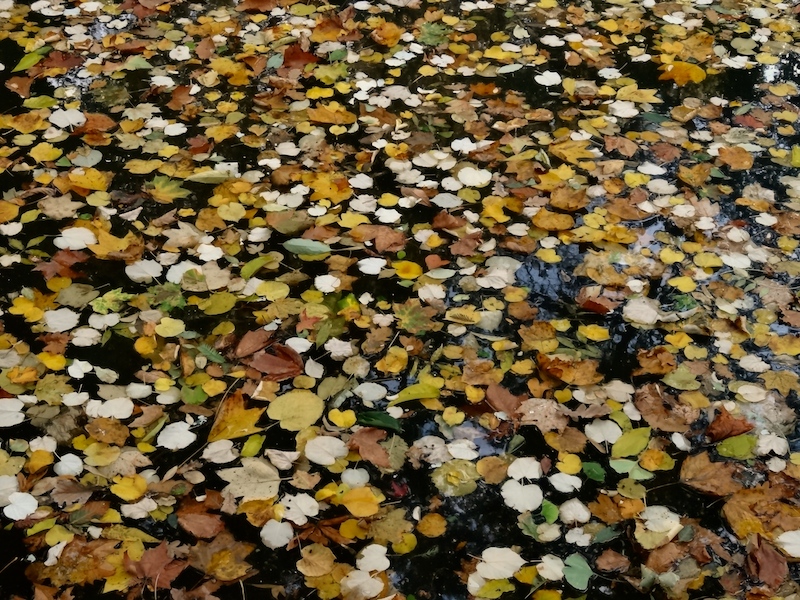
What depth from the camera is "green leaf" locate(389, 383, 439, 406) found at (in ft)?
7.43

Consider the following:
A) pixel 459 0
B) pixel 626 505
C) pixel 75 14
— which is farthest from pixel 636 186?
pixel 75 14

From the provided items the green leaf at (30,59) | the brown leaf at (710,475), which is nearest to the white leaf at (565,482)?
the brown leaf at (710,475)

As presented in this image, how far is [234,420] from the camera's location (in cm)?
221

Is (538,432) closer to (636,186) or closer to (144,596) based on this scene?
(144,596)

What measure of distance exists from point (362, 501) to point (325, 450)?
7.8 inches

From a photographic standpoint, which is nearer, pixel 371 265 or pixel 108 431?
pixel 108 431

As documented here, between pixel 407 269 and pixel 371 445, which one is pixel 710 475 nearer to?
pixel 371 445

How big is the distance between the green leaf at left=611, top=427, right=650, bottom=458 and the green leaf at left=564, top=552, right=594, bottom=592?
14.1 inches

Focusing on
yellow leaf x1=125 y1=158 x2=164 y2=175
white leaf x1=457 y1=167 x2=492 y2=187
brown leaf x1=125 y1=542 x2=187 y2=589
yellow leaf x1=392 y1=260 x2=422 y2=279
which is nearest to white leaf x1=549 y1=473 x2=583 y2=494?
yellow leaf x1=392 y1=260 x2=422 y2=279

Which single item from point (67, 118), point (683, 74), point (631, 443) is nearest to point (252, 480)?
point (631, 443)

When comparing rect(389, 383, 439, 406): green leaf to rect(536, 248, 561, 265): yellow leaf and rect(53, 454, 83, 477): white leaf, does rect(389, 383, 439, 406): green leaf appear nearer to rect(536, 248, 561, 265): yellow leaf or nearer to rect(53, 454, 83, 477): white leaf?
rect(536, 248, 561, 265): yellow leaf

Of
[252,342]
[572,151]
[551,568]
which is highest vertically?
[572,151]

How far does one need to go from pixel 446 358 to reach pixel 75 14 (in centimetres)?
319

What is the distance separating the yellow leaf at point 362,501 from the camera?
1.99m
